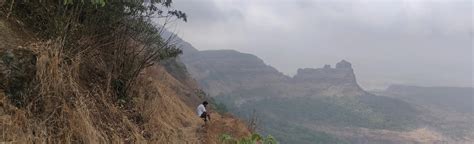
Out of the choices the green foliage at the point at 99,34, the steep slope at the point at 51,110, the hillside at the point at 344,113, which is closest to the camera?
the steep slope at the point at 51,110

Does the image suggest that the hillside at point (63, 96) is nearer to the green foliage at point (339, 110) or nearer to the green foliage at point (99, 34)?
the green foliage at point (99, 34)

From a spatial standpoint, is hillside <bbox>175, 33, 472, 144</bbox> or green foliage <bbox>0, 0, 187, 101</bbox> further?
hillside <bbox>175, 33, 472, 144</bbox>

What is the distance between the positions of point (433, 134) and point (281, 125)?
88.7 m

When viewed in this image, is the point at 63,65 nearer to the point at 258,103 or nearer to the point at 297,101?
the point at 258,103

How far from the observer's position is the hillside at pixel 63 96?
17.1 feet

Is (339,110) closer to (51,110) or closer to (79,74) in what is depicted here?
(79,74)

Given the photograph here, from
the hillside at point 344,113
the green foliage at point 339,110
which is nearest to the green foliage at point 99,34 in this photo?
the hillside at point 344,113

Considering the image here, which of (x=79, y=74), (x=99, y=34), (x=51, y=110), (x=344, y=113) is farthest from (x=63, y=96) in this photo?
(x=344, y=113)

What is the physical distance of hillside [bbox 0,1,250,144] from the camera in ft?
17.1

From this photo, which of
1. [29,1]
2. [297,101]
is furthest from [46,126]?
[297,101]

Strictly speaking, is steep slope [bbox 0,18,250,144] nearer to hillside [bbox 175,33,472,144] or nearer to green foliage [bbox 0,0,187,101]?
green foliage [bbox 0,0,187,101]

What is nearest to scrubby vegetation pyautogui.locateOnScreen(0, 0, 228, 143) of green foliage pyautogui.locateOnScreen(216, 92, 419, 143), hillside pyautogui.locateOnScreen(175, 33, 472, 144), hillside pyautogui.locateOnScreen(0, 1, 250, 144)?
hillside pyautogui.locateOnScreen(0, 1, 250, 144)

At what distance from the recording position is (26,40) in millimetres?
5961

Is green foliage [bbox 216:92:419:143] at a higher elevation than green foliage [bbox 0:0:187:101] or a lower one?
lower
